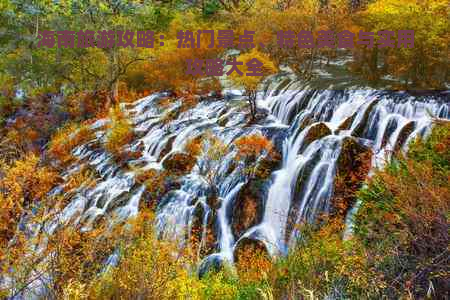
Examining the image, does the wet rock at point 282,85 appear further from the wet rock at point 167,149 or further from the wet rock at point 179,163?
the wet rock at point 179,163

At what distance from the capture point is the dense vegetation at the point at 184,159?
5.93 metres

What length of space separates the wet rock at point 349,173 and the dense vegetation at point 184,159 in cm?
43

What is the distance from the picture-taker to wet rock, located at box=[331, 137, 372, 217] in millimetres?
10828

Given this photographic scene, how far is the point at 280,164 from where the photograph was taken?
43.2ft

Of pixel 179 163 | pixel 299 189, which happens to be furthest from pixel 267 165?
pixel 179 163

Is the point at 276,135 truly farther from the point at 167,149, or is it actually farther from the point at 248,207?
the point at 167,149

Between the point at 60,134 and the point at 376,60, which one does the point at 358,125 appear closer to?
the point at 376,60

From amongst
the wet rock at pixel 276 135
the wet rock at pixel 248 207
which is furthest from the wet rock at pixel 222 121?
the wet rock at pixel 248 207

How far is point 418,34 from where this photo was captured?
15047mm

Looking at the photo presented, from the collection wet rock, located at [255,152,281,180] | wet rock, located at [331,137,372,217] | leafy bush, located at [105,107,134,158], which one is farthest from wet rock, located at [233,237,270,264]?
leafy bush, located at [105,107,134,158]

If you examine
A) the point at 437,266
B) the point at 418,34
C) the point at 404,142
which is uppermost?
the point at 418,34

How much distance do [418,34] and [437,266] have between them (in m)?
12.7

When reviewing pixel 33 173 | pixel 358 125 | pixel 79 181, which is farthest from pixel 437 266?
pixel 33 173

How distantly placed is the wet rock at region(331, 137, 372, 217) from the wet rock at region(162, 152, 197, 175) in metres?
5.80
